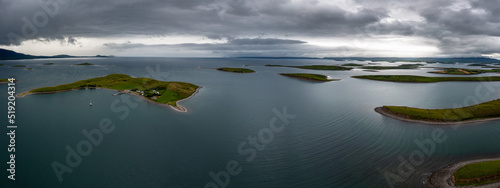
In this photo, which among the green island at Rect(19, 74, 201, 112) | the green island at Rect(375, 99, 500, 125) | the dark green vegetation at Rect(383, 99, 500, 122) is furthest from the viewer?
the green island at Rect(19, 74, 201, 112)

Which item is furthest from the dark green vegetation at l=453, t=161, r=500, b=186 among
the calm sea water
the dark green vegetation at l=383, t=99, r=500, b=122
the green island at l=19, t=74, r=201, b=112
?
the green island at l=19, t=74, r=201, b=112

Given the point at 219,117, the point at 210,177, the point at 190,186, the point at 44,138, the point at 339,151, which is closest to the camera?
the point at 190,186

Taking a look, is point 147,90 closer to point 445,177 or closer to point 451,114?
point 445,177

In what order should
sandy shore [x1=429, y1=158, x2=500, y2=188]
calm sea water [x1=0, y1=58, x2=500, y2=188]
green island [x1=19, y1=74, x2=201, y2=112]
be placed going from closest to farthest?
sandy shore [x1=429, y1=158, x2=500, y2=188], calm sea water [x1=0, y1=58, x2=500, y2=188], green island [x1=19, y1=74, x2=201, y2=112]

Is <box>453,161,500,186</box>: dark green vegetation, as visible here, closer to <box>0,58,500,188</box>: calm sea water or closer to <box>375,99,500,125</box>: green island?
<box>0,58,500,188</box>: calm sea water

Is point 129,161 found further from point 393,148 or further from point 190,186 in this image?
point 393,148

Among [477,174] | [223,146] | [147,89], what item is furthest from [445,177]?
[147,89]

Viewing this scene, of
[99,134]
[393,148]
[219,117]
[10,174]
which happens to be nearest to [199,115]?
[219,117]
